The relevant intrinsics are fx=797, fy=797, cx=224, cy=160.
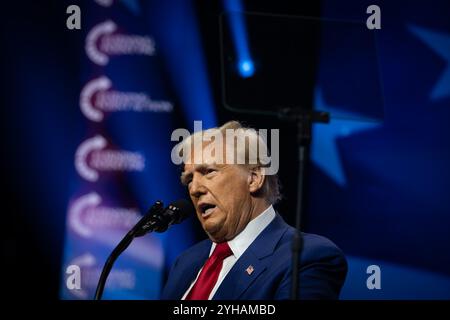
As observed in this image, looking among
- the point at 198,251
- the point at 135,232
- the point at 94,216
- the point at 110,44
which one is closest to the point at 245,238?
the point at 198,251

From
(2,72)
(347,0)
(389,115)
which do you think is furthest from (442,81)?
(2,72)

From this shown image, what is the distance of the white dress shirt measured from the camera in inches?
111

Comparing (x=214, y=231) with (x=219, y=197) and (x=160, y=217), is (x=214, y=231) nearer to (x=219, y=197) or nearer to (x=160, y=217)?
(x=219, y=197)

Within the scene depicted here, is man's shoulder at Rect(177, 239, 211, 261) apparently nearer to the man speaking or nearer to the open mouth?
the man speaking

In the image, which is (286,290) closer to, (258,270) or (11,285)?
(258,270)

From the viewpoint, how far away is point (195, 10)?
4.12 m

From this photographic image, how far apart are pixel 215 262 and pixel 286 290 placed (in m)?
0.46

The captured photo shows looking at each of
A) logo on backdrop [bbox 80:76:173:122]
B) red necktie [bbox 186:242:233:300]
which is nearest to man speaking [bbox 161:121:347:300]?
red necktie [bbox 186:242:233:300]

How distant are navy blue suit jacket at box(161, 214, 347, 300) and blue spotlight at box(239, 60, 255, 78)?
631mm

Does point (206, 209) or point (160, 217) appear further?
point (206, 209)

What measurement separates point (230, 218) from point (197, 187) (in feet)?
0.54

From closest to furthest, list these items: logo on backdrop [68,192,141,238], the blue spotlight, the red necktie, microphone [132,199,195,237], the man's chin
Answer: the blue spotlight, microphone [132,199,195,237], the red necktie, the man's chin, logo on backdrop [68,192,141,238]

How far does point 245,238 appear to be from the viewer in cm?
286

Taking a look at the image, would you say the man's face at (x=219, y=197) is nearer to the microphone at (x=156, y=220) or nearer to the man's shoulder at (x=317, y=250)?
the microphone at (x=156, y=220)
